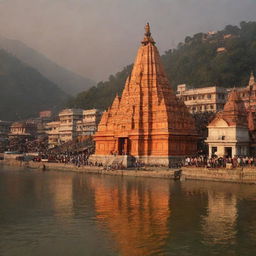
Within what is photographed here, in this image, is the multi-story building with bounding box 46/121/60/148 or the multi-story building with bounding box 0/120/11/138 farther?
the multi-story building with bounding box 0/120/11/138

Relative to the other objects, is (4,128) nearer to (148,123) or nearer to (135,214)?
(148,123)

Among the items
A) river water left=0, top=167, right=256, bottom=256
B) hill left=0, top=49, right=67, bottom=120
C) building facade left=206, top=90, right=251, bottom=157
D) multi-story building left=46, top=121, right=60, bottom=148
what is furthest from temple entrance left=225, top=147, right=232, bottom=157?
hill left=0, top=49, right=67, bottom=120

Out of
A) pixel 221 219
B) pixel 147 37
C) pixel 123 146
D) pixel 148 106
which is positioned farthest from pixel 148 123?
pixel 221 219

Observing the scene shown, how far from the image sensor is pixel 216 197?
2809 centimetres

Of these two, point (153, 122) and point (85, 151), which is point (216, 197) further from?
point (85, 151)

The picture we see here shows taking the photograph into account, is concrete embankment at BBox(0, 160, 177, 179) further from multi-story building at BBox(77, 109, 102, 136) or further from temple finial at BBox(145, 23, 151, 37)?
multi-story building at BBox(77, 109, 102, 136)

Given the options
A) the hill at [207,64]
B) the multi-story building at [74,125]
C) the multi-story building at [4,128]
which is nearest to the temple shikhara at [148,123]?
the multi-story building at [74,125]

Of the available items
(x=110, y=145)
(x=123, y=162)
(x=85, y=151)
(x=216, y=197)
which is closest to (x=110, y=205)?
(x=216, y=197)

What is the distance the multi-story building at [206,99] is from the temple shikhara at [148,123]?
2084 cm

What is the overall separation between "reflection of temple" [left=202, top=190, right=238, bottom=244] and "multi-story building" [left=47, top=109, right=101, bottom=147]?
66.2 m

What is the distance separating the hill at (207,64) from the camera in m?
94.1

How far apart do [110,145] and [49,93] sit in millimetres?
138503

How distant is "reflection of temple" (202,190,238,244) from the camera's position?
17.6 meters

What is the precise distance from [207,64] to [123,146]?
5468cm
